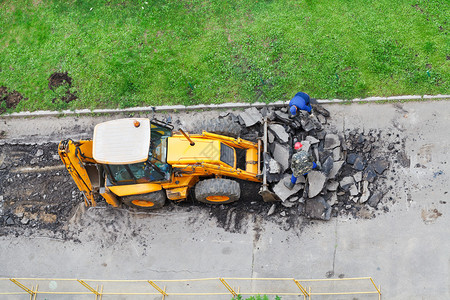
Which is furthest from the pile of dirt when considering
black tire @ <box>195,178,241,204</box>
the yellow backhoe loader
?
black tire @ <box>195,178,241,204</box>

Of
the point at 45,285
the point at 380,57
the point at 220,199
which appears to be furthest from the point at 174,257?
the point at 380,57

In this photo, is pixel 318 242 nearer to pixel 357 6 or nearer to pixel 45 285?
pixel 45 285

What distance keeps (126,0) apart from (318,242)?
946cm

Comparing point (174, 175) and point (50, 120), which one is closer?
point (174, 175)

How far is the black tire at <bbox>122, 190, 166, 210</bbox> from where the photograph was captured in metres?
9.86

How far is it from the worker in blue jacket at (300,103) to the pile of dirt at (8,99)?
7.92 meters

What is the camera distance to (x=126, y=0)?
45.4 feet

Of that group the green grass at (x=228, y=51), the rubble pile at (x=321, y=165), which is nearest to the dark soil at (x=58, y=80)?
the green grass at (x=228, y=51)

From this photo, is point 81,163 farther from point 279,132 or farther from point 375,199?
point 375,199

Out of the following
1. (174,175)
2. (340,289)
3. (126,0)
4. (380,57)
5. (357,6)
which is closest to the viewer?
(340,289)

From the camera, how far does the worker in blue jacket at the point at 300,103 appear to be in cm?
1029

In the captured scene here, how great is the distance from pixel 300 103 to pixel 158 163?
367 cm

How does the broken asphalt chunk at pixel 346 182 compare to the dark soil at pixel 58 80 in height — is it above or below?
below

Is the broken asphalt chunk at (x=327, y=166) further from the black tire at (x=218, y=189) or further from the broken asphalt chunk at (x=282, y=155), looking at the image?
the black tire at (x=218, y=189)
